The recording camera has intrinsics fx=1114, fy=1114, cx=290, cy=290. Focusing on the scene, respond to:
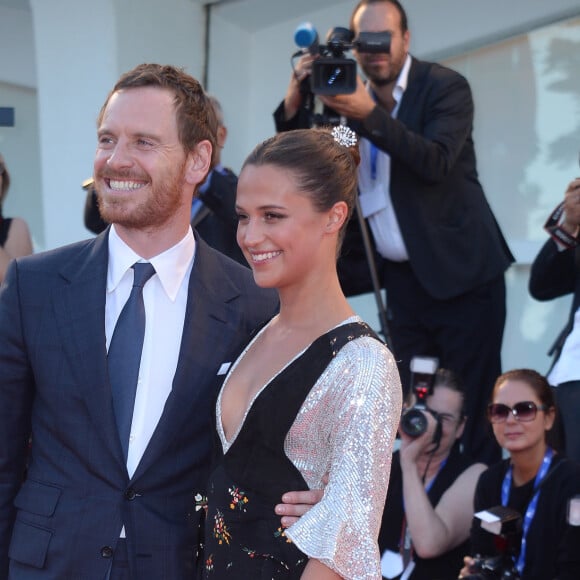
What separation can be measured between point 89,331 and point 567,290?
8.47 feet

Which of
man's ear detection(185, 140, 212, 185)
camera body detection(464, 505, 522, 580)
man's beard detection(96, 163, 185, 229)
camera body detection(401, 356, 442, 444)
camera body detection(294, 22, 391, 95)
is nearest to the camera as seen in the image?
man's beard detection(96, 163, 185, 229)

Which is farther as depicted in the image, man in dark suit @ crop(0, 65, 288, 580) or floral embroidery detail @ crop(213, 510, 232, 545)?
man in dark suit @ crop(0, 65, 288, 580)

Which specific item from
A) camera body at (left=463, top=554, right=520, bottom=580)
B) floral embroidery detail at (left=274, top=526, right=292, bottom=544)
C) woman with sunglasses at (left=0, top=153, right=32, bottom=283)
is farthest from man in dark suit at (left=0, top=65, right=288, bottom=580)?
woman with sunglasses at (left=0, top=153, right=32, bottom=283)

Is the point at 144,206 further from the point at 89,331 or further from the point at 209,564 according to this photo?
the point at 209,564

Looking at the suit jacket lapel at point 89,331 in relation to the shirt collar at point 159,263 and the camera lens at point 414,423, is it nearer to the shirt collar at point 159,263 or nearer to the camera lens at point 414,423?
the shirt collar at point 159,263

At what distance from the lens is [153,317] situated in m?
2.90

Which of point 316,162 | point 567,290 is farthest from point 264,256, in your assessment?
point 567,290

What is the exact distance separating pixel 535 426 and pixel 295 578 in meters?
2.11

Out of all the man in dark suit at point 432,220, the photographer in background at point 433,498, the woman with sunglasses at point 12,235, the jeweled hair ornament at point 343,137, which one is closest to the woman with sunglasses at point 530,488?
the photographer in background at point 433,498

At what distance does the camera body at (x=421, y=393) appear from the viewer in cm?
462

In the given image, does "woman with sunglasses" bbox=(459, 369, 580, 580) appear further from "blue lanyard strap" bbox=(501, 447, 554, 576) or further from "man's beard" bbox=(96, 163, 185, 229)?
"man's beard" bbox=(96, 163, 185, 229)

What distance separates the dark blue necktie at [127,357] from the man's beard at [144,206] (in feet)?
0.52

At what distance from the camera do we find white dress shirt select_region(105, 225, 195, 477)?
9.18 ft

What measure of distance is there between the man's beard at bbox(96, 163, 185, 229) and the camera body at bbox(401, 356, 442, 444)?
1893 millimetres
